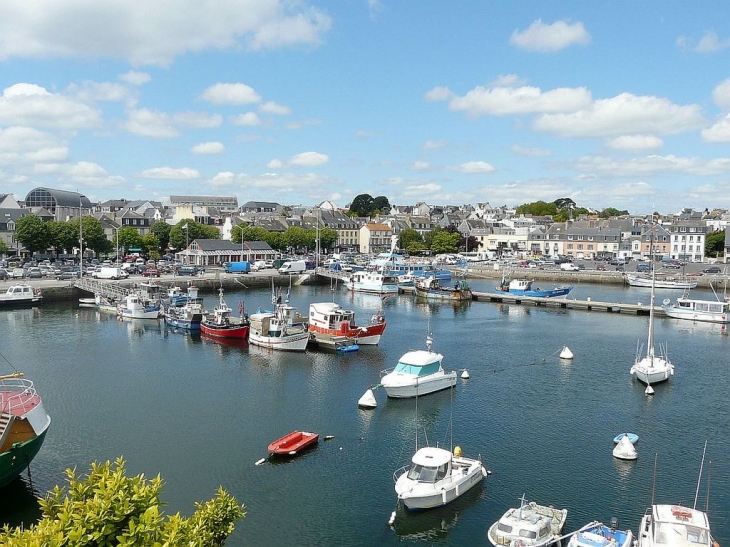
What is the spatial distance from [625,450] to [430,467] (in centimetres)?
Answer: 843

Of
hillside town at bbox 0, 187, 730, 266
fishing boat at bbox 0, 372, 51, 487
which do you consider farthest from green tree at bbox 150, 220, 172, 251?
fishing boat at bbox 0, 372, 51, 487

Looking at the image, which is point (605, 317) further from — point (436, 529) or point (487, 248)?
point (487, 248)

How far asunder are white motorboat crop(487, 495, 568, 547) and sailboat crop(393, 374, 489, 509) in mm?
1836

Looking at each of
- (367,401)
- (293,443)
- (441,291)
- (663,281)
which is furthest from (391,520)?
(663,281)

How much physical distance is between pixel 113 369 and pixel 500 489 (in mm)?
24498

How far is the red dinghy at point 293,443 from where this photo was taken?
75.4 feet

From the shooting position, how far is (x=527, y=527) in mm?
16844

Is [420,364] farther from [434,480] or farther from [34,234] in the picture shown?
[34,234]

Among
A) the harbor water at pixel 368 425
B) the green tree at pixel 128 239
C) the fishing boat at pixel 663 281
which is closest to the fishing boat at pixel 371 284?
the harbor water at pixel 368 425

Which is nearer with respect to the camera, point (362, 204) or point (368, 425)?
point (368, 425)

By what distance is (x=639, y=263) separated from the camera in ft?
327

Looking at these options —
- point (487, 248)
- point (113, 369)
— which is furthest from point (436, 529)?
point (487, 248)

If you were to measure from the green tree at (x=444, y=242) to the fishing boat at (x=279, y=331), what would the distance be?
84.2 metres

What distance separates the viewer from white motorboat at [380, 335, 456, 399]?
2989 centimetres
